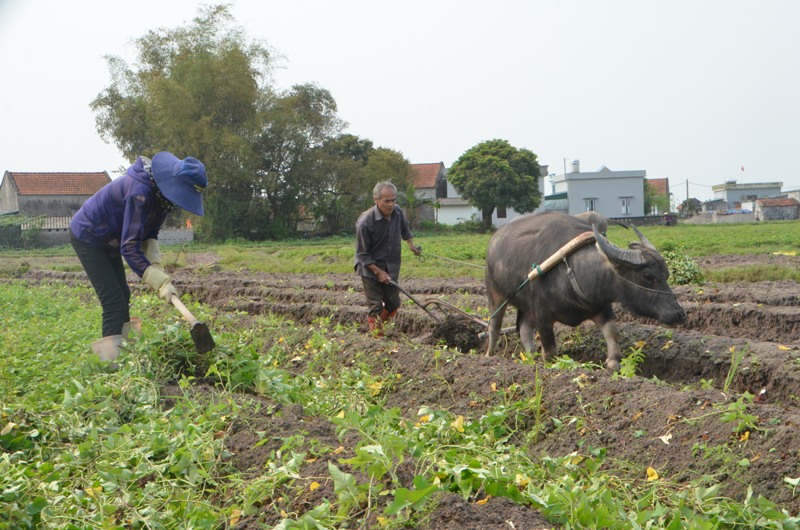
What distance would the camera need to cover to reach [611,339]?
6.96 meters

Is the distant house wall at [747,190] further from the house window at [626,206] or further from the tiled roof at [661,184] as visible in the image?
the house window at [626,206]

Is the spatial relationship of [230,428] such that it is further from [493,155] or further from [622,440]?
[493,155]

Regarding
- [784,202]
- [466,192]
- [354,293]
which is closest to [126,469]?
[354,293]

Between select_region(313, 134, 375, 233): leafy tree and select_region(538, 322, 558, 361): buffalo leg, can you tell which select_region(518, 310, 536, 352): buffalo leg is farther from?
select_region(313, 134, 375, 233): leafy tree

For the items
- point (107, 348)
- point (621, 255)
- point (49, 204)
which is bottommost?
point (107, 348)

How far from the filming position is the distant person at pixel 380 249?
28.0 feet

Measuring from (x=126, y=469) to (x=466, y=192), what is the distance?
4697 cm

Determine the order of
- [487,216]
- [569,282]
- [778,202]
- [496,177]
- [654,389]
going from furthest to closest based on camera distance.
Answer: [778,202] → [487,216] → [496,177] → [569,282] → [654,389]

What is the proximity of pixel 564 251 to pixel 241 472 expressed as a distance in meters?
4.03

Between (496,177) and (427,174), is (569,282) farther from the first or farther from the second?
(427,174)

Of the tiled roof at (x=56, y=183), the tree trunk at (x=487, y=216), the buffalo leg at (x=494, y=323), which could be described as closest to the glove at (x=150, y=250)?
the buffalo leg at (x=494, y=323)

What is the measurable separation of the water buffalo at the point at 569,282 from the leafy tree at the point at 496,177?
41381mm

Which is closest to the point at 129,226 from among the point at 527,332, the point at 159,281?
the point at 159,281

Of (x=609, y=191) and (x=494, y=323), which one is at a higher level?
(x=609, y=191)
